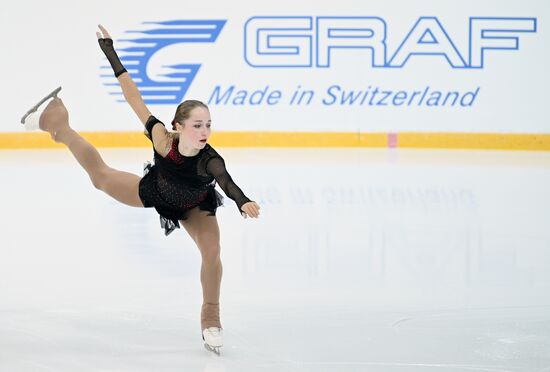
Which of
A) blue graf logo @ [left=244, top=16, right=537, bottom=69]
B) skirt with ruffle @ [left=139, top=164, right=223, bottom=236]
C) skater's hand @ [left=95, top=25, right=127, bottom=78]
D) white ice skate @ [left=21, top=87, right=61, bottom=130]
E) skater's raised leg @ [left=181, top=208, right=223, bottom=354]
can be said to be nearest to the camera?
skater's raised leg @ [left=181, top=208, right=223, bottom=354]

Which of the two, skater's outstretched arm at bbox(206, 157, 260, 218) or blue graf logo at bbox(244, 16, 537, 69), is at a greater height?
blue graf logo at bbox(244, 16, 537, 69)

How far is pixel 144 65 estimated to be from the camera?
1136cm

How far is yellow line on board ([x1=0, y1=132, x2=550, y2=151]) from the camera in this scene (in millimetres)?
11328

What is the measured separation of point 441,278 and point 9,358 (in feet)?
7.25

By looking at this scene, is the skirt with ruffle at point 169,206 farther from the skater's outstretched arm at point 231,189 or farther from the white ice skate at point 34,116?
the white ice skate at point 34,116

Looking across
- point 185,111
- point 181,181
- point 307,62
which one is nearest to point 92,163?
point 181,181

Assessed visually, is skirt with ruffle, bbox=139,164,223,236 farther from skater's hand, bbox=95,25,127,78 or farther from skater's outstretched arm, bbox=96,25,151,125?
skater's hand, bbox=95,25,127,78

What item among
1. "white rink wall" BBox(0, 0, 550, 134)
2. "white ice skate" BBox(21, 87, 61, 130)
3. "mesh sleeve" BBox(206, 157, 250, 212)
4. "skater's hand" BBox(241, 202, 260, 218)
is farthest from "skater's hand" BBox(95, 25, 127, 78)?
"white rink wall" BBox(0, 0, 550, 134)

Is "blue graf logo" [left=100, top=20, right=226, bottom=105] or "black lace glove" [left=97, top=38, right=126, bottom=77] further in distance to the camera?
"blue graf logo" [left=100, top=20, right=226, bottom=105]

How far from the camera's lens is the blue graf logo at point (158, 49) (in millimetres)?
11367

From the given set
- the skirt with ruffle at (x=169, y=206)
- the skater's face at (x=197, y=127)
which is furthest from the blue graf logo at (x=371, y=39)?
the skater's face at (x=197, y=127)

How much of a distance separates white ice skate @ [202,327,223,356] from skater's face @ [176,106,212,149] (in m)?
0.64

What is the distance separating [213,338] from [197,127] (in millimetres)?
734

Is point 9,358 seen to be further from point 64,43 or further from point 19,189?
point 64,43
